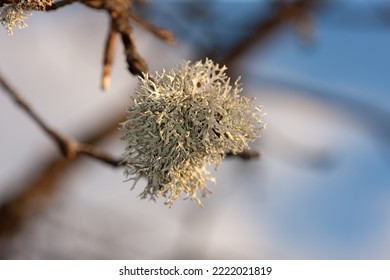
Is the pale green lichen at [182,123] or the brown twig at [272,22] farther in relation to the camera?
the brown twig at [272,22]

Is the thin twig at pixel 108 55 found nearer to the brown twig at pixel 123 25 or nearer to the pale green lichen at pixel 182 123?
the brown twig at pixel 123 25

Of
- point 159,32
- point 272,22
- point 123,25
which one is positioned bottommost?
point 123,25

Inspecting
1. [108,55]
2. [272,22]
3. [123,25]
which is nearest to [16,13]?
[123,25]

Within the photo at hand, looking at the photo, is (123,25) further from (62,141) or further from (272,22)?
(272,22)

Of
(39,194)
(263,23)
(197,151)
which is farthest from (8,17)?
(263,23)

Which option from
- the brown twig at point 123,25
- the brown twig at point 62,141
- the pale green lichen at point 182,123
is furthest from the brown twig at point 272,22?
the pale green lichen at point 182,123

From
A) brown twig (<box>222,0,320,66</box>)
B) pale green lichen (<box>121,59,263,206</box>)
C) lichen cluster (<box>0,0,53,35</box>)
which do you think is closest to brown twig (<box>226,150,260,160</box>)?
pale green lichen (<box>121,59,263,206</box>)
